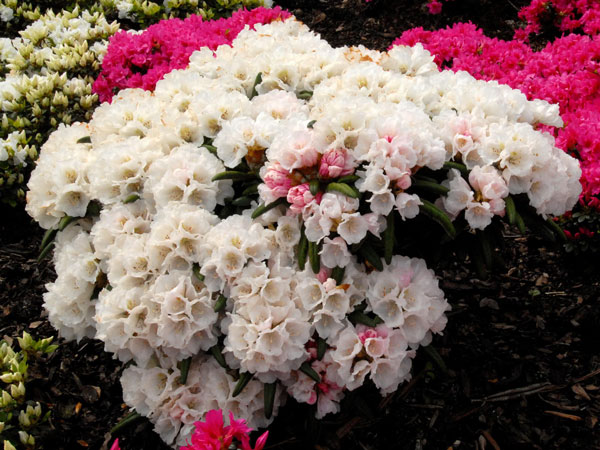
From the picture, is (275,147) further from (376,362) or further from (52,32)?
(52,32)

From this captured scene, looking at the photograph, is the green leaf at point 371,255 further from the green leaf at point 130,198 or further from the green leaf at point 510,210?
the green leaf at point 130,198

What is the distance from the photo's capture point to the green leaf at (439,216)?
209 centimetres

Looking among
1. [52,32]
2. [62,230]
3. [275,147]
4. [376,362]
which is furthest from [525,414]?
[52,32]

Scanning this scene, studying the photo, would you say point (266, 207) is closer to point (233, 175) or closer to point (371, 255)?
point (233, 175)

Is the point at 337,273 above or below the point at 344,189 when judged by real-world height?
below

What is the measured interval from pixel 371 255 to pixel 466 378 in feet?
3.54

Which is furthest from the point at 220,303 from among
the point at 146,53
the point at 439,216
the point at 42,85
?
the point at 42,85

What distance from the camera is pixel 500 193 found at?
6.90 ft

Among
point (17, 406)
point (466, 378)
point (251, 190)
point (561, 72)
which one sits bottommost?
point (17, 406)

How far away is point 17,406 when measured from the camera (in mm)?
2729

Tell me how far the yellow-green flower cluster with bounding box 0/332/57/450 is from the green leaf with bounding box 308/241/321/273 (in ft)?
4.68

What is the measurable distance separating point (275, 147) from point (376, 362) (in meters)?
0.87

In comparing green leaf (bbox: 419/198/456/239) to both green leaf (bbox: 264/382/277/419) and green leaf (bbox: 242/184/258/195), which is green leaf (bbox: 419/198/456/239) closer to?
green leaf (bbox: 242/184/258/195)

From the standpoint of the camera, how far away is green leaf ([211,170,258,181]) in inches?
91.7
